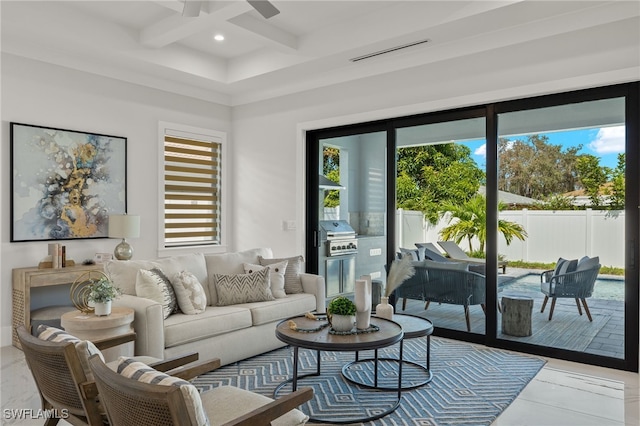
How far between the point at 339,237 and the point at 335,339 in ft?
8.82

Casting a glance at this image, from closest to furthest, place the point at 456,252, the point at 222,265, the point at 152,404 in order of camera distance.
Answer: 1. the point at 152,404
2. the point at 222,265
3. the point at 456,252

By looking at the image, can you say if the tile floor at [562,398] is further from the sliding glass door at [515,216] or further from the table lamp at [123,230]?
the table lamp at [123,230]

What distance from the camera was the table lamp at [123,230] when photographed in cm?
479

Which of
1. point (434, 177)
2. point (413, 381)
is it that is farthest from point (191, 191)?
point (413, 381)

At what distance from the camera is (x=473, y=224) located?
14.5ft

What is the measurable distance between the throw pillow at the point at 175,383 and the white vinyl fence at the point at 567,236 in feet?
11.4

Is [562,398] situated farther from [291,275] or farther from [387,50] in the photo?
[387,50]

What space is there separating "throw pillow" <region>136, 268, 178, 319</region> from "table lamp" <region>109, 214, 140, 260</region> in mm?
1376

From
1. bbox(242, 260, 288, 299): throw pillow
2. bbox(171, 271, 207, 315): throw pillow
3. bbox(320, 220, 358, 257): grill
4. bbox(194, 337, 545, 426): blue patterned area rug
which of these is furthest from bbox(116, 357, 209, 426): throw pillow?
bbox(320, 220, 358, 257): grill

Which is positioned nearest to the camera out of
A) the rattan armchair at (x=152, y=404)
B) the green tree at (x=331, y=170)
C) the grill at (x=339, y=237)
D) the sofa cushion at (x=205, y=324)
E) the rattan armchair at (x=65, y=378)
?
the rattan armchair at (x=152, y=404)

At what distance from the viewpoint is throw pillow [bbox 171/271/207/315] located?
12.0 ft

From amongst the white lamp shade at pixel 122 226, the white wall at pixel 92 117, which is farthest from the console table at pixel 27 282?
the white lamp shade at pixel 122 226

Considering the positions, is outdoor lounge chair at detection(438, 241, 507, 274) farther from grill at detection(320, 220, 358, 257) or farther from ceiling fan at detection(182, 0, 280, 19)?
ceiling fan at detection(182, 0, 280, 19)

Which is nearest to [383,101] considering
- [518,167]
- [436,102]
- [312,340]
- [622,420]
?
[436,102]
